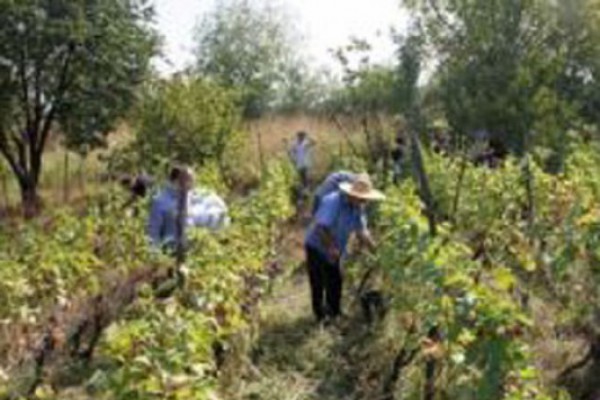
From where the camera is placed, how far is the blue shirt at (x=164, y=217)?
8.18 m

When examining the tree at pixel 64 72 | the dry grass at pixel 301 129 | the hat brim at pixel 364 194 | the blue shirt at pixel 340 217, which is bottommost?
the blue shirt at pixel 340 217

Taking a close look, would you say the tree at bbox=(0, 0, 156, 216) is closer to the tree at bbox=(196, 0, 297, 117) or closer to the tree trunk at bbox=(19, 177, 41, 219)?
the tree trunk at bbox=(19, 177, 41, 219)

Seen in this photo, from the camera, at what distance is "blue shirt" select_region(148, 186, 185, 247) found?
818 centimetres

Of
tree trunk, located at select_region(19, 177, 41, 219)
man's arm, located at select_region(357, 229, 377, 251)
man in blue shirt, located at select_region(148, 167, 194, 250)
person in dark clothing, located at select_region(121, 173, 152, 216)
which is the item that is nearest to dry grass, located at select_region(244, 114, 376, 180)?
tree trunk, located at select_region(19, 177, 41, 219)

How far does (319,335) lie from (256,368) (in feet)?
3.48

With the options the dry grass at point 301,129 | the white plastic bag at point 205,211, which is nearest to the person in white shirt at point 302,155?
the dry grass at point 301,129

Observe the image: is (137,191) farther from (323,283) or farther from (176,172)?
(176,172)

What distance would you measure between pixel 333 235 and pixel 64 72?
15439 millimetres

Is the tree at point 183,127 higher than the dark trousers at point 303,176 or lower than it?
higher

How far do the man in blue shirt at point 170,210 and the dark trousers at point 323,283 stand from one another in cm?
122

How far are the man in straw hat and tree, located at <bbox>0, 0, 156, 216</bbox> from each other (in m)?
13.8

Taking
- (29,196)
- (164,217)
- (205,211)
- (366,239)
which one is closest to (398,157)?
(366,239)

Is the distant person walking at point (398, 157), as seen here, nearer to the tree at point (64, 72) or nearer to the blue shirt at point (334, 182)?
the blue shirt at point (334, 182)

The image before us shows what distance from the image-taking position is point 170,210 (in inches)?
322
